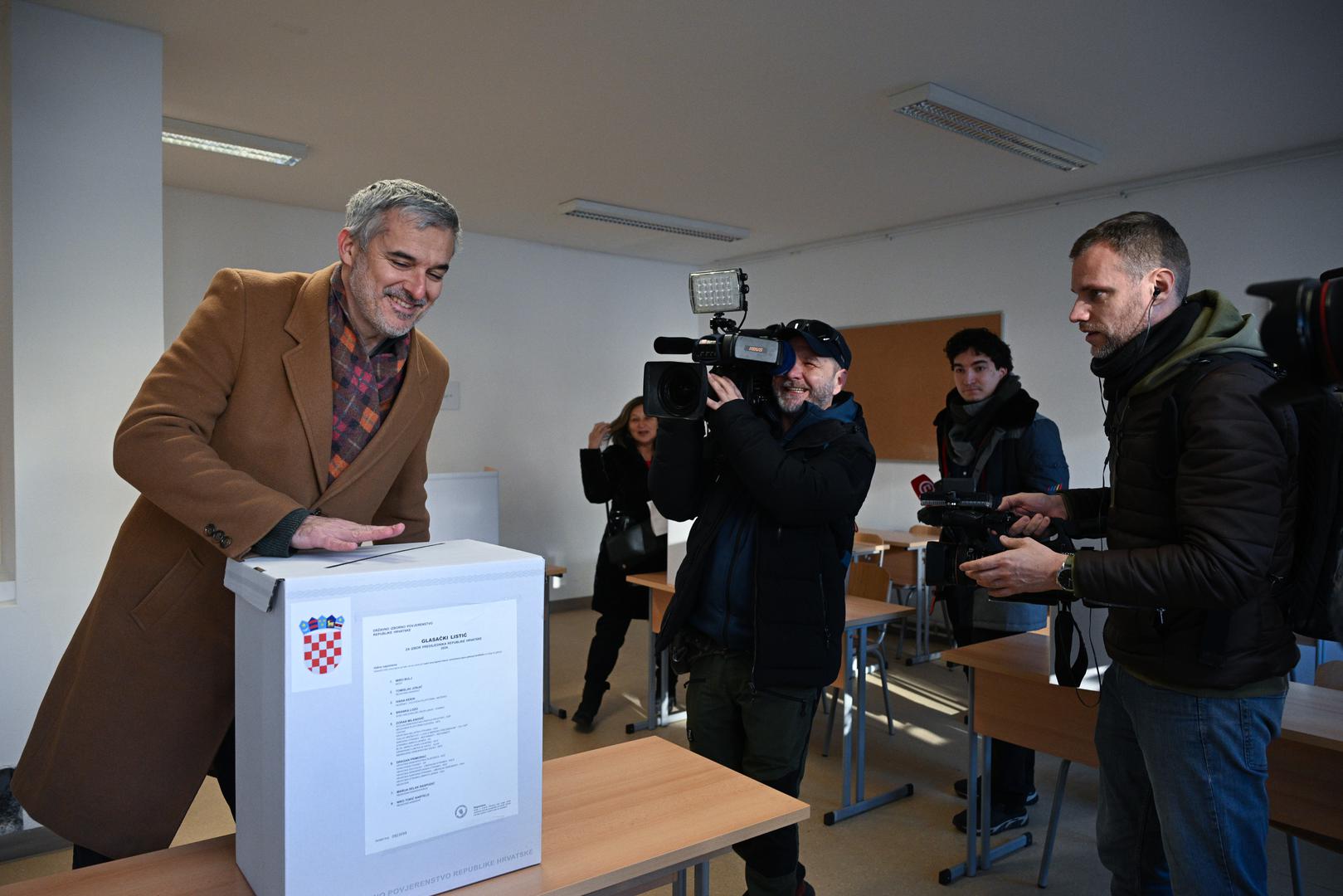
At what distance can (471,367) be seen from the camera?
6.57 metres

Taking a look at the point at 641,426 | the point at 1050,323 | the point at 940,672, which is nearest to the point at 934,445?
the point at 1050,323

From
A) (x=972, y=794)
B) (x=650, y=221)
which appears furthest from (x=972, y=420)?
(x=650, y=221)

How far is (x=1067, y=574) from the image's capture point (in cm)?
155

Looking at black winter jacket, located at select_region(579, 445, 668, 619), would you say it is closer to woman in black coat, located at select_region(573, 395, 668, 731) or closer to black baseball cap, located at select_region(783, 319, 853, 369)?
woman in black coat, located at select_region(573, 395, 668, 731)

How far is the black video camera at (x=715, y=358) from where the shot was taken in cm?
188

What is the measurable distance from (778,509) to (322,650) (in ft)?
3.80

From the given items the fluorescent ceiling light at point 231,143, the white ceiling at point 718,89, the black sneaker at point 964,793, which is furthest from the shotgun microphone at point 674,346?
the fluorescent ceiling light at point 231,143

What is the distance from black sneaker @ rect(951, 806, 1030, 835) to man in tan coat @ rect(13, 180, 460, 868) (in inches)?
101

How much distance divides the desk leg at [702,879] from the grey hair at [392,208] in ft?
3.43

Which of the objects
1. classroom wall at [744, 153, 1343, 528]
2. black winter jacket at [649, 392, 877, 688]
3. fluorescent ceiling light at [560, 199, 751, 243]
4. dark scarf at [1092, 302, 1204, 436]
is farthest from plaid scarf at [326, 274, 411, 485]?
classroom wall at [744, 153, 1343, 528]

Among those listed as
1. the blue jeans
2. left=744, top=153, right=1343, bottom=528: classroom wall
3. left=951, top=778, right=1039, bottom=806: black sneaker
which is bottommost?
left=951, top=778, right=1039, bottom=806: black sneaker

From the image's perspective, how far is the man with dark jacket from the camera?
1396 millimetres

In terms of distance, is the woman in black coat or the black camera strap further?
the woman in black coat

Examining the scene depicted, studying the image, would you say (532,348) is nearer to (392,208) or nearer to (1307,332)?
(392,208)
